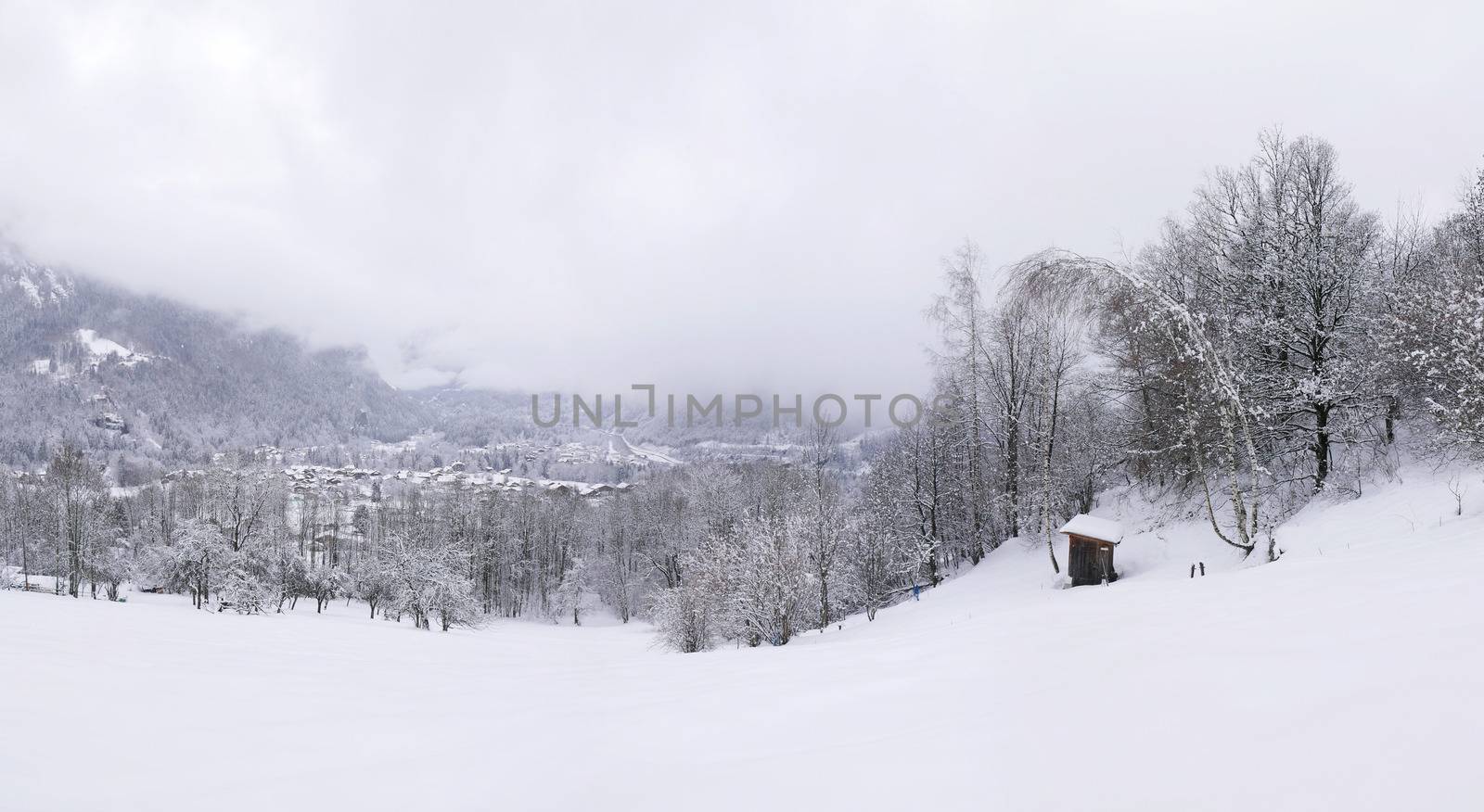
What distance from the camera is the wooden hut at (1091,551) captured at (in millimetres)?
14945

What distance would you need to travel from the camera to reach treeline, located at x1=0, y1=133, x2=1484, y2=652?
12500 mm

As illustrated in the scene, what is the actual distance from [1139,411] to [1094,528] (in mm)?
5154

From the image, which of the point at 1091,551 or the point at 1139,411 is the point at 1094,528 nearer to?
the point at 1091,551

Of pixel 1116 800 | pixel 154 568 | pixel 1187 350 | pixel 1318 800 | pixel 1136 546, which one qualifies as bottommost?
pixel 154 568

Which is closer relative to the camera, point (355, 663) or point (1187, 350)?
point (355, 663)

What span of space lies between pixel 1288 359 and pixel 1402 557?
12504 millimetres

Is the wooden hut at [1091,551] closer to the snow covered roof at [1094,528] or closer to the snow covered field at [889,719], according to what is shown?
the snow covered roof at [1094,528]

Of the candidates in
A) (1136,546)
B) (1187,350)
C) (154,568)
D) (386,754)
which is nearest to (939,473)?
(1136,546)

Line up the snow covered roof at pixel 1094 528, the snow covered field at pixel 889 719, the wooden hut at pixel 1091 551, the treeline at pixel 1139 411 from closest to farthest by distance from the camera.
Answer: the snow covered field at pixel 889 719 → the treeline at pixel 1139 411 → the wooden hut at pixel 1091 551 → the snow covered roof at pixel 1094 528

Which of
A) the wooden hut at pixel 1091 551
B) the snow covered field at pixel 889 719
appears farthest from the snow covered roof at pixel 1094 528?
the snow covered field at pixel 889 719

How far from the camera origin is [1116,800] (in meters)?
1.78

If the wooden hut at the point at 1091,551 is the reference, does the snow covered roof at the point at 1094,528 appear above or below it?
above

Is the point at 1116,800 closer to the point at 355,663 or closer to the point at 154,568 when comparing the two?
the point at 355,663

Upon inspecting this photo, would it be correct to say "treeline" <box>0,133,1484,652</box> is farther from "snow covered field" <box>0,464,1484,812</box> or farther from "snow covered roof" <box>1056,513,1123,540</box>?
"snow covered field" <box>0,464,1484,812</box>
